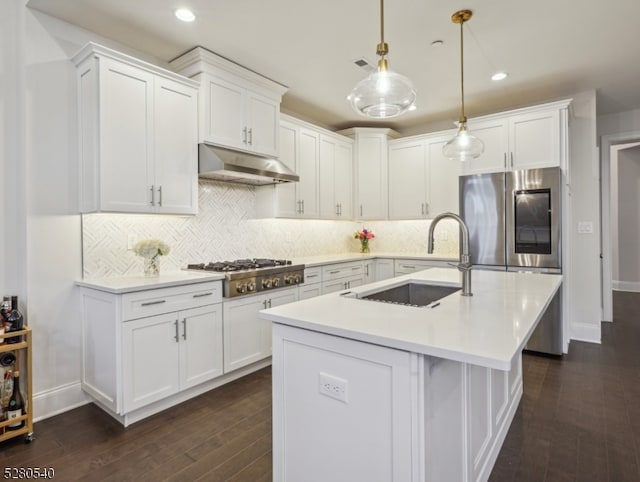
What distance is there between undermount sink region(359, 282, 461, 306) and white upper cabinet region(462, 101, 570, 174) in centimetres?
235

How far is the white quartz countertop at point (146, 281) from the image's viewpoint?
2314 millimetres

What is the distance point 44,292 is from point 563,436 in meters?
3.57

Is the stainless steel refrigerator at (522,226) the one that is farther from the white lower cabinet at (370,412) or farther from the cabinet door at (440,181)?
the white lower cabinet at (370,412)

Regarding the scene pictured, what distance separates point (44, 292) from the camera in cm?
250

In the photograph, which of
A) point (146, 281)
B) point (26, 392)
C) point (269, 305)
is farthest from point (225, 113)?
point (26, 392)

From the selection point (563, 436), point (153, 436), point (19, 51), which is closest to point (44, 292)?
point (153, 436)

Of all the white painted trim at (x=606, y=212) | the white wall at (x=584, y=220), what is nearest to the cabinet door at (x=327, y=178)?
the white wall at (x=584, y=220)

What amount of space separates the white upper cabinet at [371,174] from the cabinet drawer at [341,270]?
0.84 meters

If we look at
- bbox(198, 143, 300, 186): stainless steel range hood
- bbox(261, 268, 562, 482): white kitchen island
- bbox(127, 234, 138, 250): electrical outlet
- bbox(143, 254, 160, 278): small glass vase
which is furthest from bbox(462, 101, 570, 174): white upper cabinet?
bbox(127, 234, 138, 250): electrical outlet

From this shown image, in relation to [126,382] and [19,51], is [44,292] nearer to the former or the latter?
[126,382]

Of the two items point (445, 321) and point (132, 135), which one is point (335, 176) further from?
point (445, 321)

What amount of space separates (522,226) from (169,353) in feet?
11.6

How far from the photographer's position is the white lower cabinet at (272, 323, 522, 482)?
1180 mm

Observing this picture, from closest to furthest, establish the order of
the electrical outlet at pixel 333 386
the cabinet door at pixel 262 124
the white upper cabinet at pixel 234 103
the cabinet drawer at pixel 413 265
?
the electrical outlet at pixel 333 386 → the white upper cabinet at pixel 234 103 → the cabinet door at pixel 262 124 → the cabinet drawer at pixel 413 265
